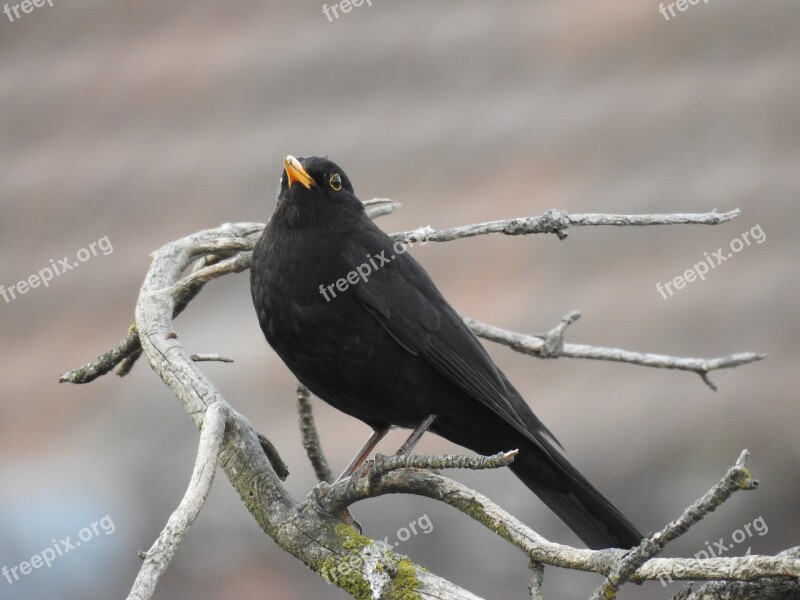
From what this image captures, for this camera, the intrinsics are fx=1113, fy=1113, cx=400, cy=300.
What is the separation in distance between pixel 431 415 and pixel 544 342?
0.49 m

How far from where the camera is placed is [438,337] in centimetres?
368

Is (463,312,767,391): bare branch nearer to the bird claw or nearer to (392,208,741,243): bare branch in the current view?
(392,208,741,243): bare branch

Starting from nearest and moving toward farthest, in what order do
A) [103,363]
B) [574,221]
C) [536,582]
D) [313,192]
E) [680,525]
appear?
1. [680,525]
2. [536,582]
3. [574,221]
4. [103,363]
5. [313,192]

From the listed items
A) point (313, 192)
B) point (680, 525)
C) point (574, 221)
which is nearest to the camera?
point (680, 525)

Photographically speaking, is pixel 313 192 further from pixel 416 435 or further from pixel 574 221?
pixel 574 221

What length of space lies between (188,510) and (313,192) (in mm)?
1510

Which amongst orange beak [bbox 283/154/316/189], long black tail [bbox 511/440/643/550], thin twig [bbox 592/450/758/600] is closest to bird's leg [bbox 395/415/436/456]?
long black tail [bbox 511/440/643/550]

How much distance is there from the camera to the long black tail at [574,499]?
11.4ft

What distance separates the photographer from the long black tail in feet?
11.4

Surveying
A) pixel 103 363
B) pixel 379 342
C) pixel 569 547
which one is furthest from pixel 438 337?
pixel 569 547

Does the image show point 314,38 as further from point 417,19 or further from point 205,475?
point 205,475

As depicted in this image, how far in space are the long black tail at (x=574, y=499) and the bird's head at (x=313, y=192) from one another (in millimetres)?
1022

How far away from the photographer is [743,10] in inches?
223

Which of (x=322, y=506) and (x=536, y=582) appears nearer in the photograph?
(x=536, y=582)
